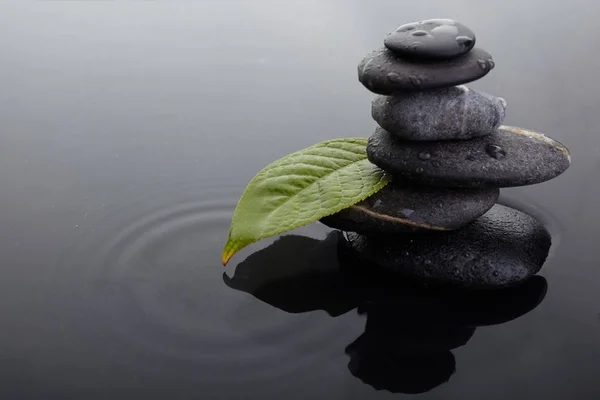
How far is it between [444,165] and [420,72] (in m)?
0.14

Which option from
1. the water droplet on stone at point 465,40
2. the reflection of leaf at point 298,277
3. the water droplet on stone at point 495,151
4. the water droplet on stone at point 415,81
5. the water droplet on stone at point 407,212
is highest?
the water droplet on stone at point 465,40

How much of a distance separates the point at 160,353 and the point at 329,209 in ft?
1.01

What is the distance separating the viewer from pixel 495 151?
3.28 ft

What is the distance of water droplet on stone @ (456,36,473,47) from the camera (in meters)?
0.93

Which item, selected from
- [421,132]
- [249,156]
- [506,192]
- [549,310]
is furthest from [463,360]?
[249,156]

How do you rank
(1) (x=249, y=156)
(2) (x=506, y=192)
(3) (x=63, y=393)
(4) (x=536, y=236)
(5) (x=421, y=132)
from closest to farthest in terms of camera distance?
(3) (x=63, y=393), (5) (x=421, y=132), (4) (x=536, y=236), (2) (x=506, y=192), (1) (x=249, y=156)

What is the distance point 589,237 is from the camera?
3.79ft

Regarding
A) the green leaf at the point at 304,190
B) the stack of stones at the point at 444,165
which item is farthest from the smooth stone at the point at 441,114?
the green leaf at the point at 304,190

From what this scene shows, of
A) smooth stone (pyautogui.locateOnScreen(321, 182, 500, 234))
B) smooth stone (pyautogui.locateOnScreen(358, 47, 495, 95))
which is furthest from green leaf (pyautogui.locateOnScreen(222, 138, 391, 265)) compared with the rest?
smooth stone (pyautogui.locateOnScreen(358, 47, 495, 95))

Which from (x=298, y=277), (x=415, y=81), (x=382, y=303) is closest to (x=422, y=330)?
(x=382, y=303)

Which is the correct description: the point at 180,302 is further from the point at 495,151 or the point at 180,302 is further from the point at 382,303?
the point at 495,151

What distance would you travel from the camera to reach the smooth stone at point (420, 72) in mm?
929

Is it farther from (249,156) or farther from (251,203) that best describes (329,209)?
(249,156)

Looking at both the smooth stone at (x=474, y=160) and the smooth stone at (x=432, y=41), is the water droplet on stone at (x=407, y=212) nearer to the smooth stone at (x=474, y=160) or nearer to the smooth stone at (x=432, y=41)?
the smooth stone at (x=474, y=160)
